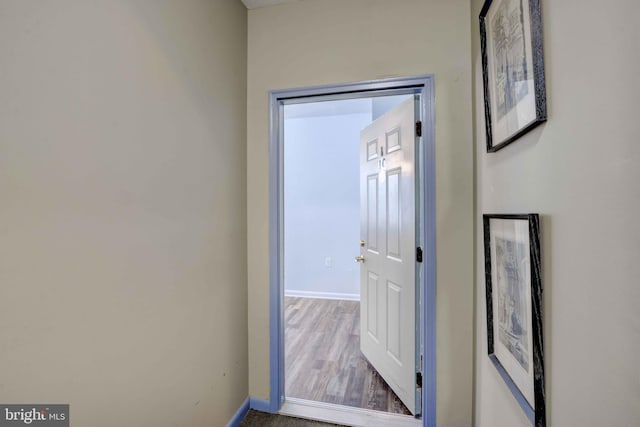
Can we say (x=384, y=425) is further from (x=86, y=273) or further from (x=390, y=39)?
(x=390, y=39)

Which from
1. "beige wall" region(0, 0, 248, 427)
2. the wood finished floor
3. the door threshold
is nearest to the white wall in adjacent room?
the wood finished floor

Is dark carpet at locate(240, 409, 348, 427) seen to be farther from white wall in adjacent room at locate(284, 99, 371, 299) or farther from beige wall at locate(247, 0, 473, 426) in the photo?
white wall in adjacent room at locate(284, 99, 371, 299)

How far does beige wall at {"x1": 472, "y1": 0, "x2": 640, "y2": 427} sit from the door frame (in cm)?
76

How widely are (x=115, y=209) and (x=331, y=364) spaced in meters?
2.09

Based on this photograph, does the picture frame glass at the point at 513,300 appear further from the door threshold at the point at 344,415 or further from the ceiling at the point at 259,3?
the ceiling at the point at 259,3

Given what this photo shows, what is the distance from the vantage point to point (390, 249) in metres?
1.96

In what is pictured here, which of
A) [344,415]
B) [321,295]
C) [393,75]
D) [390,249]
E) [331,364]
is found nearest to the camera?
[393,75]

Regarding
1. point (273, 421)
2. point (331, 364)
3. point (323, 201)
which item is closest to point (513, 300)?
point (273, 421)

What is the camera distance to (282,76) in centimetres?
179

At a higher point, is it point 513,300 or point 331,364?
point 513,300

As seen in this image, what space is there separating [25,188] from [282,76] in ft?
4.85

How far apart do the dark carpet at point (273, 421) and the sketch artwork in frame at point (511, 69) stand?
6.12 ft

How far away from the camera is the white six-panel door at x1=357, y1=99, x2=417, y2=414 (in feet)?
5.72

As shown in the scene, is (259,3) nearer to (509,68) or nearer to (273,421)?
(509,68)
